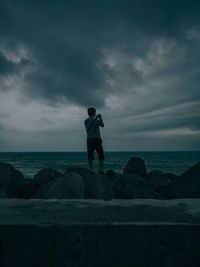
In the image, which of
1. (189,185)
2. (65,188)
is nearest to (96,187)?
(65,188)

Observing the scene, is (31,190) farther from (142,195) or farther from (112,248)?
(112,248)

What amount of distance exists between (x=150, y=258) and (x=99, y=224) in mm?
430

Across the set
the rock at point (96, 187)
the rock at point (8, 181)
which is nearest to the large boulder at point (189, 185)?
the rock at point (96, 187)

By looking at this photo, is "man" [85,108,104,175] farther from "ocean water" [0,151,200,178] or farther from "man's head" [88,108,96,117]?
"ocean water" [0,151,200,178]

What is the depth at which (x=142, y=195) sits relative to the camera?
21.8 ft

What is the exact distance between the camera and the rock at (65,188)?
5297 millimetres

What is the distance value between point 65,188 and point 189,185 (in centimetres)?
322

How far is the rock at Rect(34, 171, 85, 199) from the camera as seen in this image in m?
5.30

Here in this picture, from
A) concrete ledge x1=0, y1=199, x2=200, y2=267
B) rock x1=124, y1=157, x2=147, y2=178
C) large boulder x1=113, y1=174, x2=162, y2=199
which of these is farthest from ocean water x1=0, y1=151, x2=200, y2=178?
concrete ledge x1=0, y1=199, x2=200, y2=267

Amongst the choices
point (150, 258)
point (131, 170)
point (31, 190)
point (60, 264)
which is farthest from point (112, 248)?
point (131, 170)

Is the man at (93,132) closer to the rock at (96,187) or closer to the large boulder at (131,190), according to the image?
the rock at (96,187)

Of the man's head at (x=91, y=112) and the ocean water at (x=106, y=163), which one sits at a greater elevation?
the man's head at (x=91, y=112)

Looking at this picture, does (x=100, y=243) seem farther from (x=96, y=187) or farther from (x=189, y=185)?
(x=189, y=185)

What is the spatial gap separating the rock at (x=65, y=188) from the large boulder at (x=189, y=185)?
2710mm
